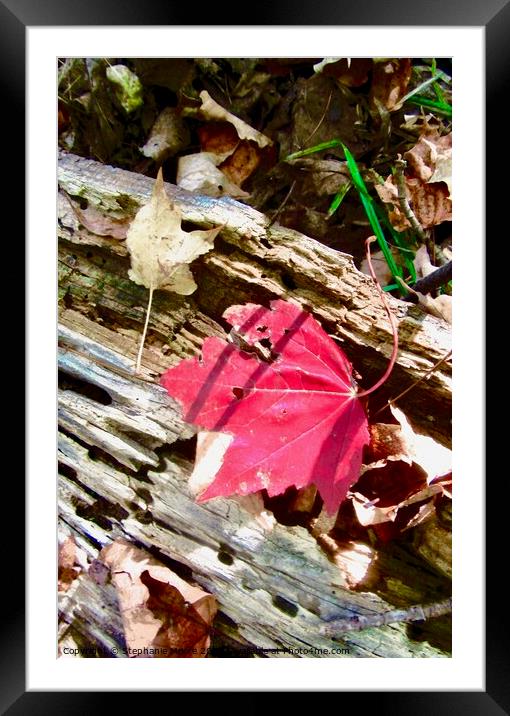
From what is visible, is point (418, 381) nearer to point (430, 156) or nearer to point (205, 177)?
point (430, 156)

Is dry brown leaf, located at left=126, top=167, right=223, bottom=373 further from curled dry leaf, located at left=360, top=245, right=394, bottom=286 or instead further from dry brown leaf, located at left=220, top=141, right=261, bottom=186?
curled dry leaf, located at left=360, top=245, right=394, bottom=286

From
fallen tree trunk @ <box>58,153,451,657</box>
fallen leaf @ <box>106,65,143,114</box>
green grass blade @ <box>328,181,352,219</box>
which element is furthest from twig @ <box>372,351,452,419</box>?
fallen leaf @ <box>106,65,143,114</box>

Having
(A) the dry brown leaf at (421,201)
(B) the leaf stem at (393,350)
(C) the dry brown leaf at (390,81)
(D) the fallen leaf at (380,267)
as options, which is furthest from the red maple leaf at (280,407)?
(C) the dry brown leaf at (390,81)

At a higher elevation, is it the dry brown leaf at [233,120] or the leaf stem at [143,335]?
the dry brown leaf at [233,120]

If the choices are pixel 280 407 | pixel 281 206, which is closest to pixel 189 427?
pixel 280 407

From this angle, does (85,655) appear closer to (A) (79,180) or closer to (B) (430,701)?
(B) (430,701)

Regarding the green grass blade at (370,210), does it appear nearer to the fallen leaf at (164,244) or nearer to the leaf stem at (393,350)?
the leaf stem at (393,350)
